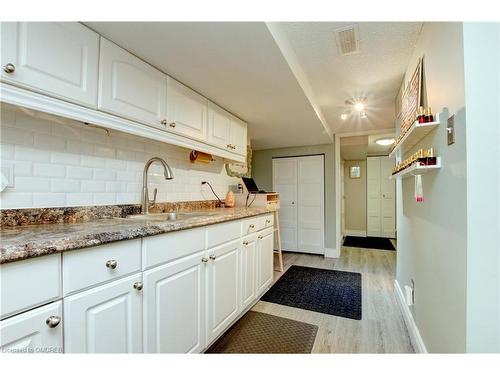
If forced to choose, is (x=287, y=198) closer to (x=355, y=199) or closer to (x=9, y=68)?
(x=355, y=199)

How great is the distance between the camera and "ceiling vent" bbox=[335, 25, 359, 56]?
153cm

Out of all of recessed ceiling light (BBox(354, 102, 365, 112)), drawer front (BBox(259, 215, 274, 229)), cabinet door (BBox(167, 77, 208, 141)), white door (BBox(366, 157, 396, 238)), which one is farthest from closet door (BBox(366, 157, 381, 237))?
cabinet door (BBox(167, 77, 208, 141))

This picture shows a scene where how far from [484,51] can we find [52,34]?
181cm

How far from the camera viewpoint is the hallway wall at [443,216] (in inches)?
36.7

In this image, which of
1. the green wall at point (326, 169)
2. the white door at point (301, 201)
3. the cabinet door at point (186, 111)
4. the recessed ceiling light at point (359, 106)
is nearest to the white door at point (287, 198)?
the white door at point (301, 201)

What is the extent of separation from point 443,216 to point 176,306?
145 cm

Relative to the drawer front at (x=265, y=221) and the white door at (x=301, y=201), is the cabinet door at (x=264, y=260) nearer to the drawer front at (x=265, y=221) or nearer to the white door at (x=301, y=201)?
the drawer front at (x=265, y=221)

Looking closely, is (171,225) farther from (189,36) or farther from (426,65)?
(426,65)

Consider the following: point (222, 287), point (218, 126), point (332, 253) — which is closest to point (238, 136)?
point (218, 126)

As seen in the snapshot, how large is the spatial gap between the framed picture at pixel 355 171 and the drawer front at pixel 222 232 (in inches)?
214

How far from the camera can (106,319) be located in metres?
0.94

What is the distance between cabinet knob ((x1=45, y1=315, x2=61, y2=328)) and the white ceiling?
4.38ft

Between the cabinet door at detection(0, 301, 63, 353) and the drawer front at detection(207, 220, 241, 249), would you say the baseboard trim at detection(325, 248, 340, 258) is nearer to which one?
the drawer front at detection(207, 220, 241, 249)
